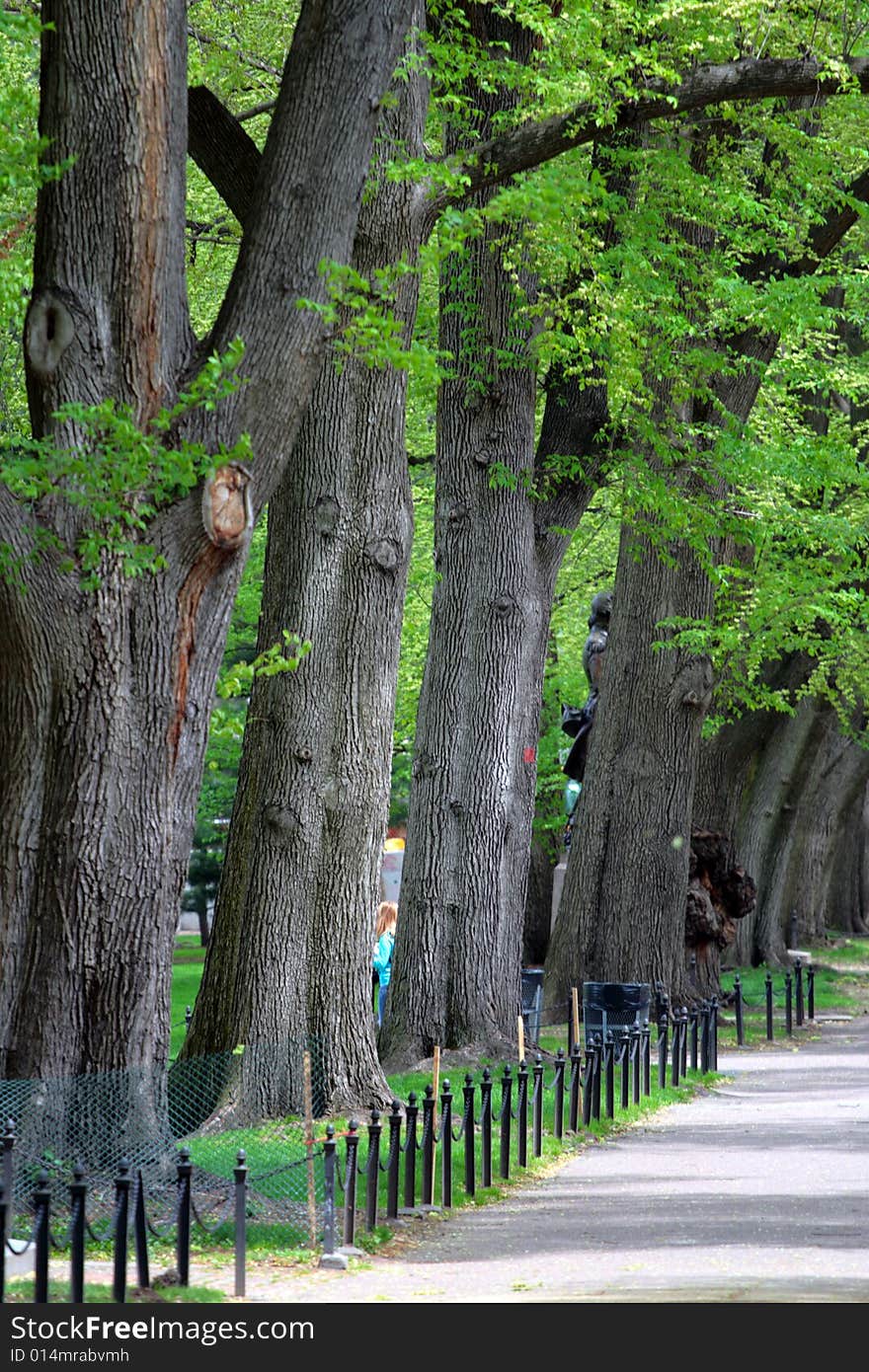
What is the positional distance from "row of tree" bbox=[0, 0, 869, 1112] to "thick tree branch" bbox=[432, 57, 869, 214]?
3 cm

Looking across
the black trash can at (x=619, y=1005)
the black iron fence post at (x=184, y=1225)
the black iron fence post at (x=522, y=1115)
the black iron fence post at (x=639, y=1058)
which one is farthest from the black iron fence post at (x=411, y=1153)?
the black trash can at (x=619, y=1005)

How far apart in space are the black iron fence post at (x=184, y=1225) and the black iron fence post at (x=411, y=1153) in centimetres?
221

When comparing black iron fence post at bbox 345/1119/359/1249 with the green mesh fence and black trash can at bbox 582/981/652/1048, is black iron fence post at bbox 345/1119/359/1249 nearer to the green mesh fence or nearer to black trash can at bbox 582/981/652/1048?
the green mesh fence

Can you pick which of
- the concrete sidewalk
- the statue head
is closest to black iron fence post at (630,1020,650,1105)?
the concrete sidewalk

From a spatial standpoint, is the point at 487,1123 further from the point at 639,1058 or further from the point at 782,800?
the point at 782,800

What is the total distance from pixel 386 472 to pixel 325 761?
2.09 m

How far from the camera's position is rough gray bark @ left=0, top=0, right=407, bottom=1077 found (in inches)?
390

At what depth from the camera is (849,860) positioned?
5341cm

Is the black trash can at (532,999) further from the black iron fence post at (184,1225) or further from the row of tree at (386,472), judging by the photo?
the black iron fence post at (184,1225)

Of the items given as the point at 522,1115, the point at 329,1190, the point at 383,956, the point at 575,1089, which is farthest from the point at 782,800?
the point at 329,1190

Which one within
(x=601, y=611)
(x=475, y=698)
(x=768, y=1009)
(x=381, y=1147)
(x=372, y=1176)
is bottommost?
(x=381, y=1147)

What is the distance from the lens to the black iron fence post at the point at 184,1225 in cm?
854

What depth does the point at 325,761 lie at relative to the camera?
558 inches

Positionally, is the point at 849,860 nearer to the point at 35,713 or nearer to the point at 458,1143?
the point at 458,1143
